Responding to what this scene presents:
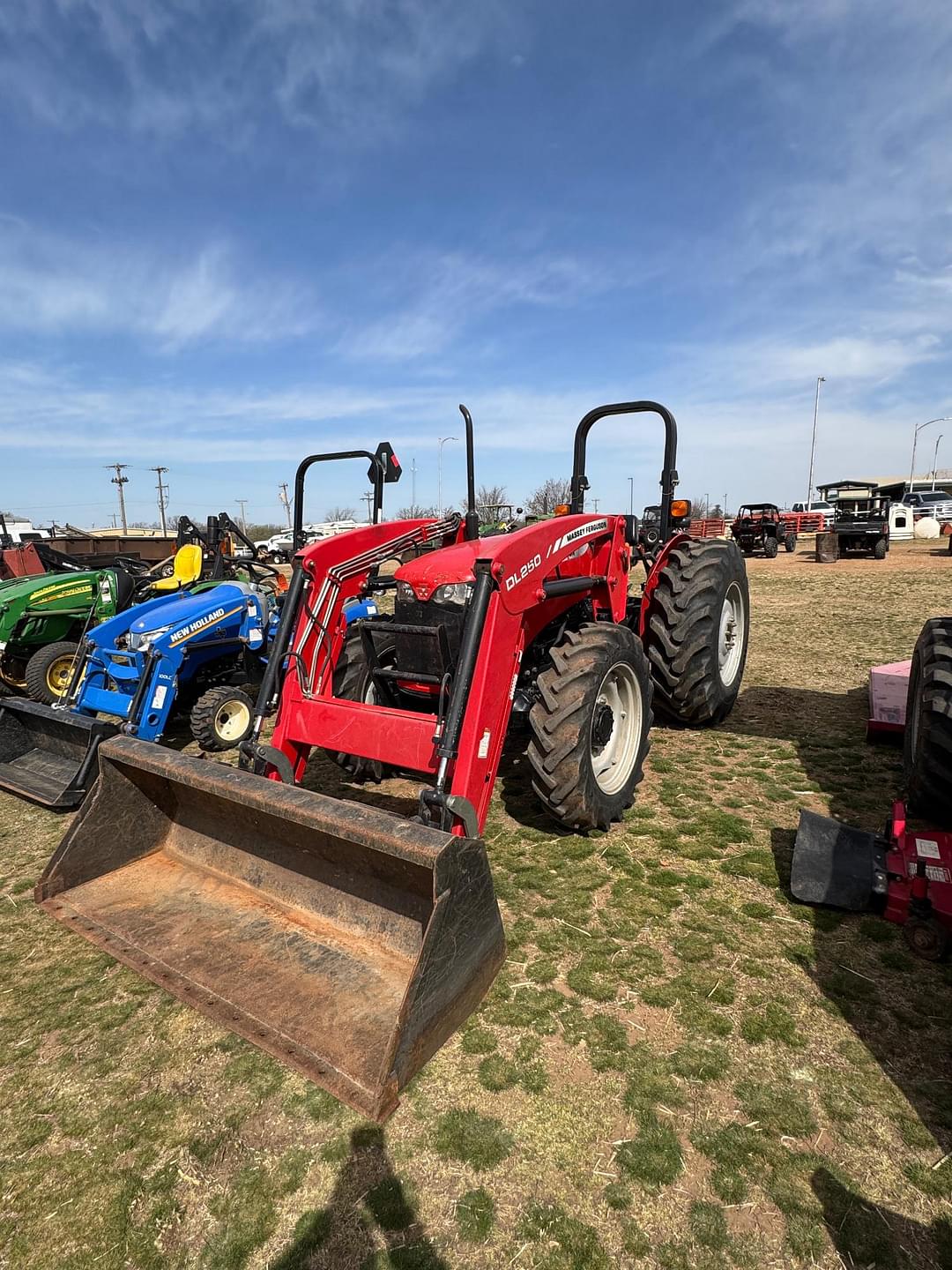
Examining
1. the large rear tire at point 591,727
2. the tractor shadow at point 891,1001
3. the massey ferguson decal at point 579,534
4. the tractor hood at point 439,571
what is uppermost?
the massey ferguson decal at point 579,534

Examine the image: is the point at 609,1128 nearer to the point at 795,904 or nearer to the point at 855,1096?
the point at 855,1096

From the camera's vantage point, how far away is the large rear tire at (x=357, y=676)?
4.16 metres

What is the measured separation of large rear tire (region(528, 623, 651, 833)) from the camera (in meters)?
3.35

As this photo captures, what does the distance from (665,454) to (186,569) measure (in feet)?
17.5

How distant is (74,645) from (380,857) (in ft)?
20.6

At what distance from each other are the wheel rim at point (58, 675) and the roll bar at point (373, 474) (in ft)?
12.9

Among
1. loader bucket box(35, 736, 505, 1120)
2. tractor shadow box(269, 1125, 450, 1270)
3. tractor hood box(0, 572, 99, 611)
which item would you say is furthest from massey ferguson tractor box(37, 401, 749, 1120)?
tractor hood box(0, 572, 99, 611)

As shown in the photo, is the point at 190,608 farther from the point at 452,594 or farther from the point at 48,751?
the point at 452,594

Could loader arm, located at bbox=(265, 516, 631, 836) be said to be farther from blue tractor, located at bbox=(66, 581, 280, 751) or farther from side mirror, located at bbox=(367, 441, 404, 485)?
blue tractor, located at bbox=(66, 581, 280, 751)

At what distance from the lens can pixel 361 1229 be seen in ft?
5.90

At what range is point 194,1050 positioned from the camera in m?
2.44

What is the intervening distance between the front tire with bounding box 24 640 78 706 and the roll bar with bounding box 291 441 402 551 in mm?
3562

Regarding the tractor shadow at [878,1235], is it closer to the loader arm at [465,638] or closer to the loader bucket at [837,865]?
the loader bucket at [837,865]

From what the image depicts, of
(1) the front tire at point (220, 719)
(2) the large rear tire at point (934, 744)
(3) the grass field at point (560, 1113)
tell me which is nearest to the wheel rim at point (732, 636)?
(2) the large rear tire at point (934, 744)
